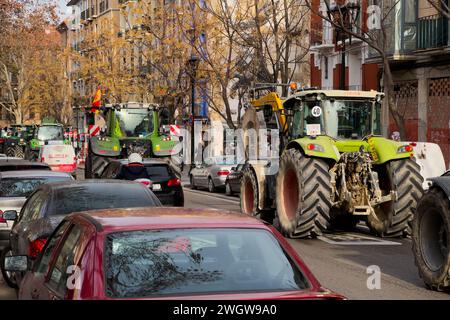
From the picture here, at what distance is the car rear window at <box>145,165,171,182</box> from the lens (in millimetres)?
18531

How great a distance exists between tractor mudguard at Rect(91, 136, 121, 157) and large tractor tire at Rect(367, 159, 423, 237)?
13.1m

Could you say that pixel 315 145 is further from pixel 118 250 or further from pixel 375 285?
pixel 118 250

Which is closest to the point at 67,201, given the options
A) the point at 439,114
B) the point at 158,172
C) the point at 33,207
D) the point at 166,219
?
the point at 33,207

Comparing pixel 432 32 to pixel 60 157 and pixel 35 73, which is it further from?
pixel 35 73

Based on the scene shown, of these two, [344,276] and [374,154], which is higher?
[374,154]

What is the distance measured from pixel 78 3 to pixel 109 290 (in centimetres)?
9974

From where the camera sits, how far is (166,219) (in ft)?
18.3

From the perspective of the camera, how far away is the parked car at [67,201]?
34.1 ft

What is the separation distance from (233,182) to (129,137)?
13.0 feet

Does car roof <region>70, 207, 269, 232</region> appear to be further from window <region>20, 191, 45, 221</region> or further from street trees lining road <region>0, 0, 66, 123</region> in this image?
street trees lining road <region>0, 0, 66, 123</region>

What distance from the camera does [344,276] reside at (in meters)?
11.9

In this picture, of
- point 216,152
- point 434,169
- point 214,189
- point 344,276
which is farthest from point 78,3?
point 344,276

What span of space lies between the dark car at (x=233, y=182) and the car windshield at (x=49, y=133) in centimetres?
2191

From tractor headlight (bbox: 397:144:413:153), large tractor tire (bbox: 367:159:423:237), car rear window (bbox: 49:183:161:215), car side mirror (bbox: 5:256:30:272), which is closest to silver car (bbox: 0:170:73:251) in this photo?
car rear window (bbox: 49:183:161:215)
